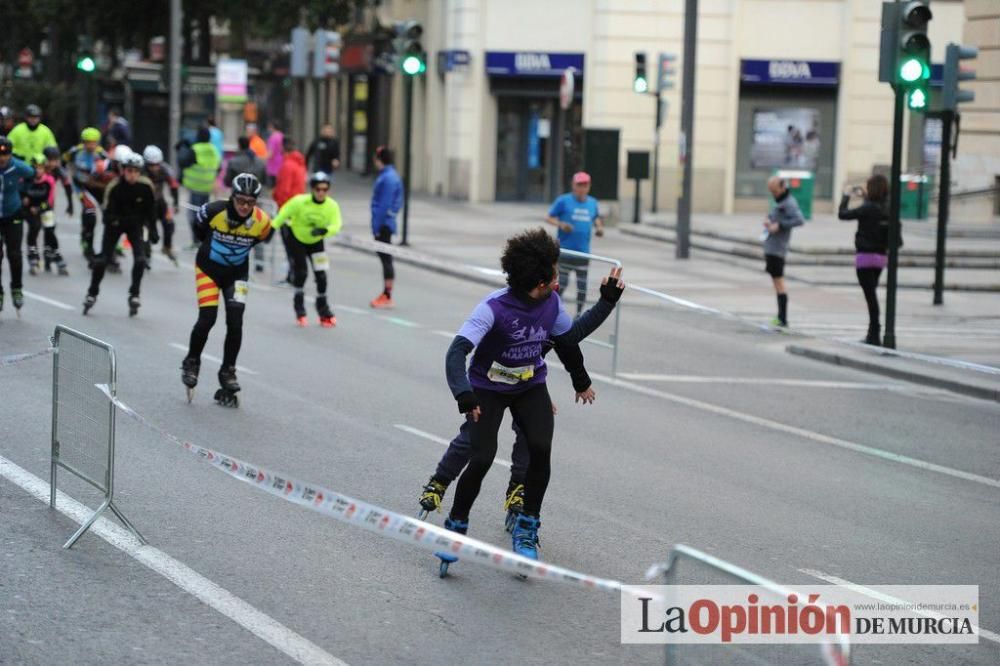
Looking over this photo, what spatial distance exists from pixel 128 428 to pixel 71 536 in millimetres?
3048

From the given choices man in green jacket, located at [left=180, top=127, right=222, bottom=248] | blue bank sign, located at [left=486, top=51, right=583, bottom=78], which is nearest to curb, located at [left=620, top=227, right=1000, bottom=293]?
blue bank sign, located at [left=486, top=51, right=583, bottom=78]

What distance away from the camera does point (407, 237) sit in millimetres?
29641

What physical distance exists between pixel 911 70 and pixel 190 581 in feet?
37.8

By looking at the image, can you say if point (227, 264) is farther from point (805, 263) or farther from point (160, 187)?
point (805, 263)

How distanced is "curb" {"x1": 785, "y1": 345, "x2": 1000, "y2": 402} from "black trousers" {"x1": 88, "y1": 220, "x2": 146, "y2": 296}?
7.00 m

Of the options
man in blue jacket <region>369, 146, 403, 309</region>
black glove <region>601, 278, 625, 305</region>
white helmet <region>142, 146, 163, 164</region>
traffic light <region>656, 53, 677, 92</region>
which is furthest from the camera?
traffic light <region>656, 53, 677, 92</region>

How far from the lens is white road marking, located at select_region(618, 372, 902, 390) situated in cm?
1550

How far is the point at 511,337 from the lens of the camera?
26.6ft

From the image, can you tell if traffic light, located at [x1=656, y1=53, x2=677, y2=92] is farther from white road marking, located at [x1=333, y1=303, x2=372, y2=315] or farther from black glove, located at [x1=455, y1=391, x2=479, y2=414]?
black glove, located at [x1=455, y1=391, x2=479, y2=414]

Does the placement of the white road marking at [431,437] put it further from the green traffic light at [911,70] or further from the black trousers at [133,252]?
the green traffic light at [911,70]

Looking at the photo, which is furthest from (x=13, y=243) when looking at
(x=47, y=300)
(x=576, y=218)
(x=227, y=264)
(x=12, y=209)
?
(x=576, y=218)

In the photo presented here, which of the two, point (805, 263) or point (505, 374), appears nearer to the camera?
point (505, 374)

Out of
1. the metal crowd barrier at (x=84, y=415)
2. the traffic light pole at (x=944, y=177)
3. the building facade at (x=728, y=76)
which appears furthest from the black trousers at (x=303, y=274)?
the building facade at (x=728, y=76)

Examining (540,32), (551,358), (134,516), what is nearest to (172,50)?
(540,32)
